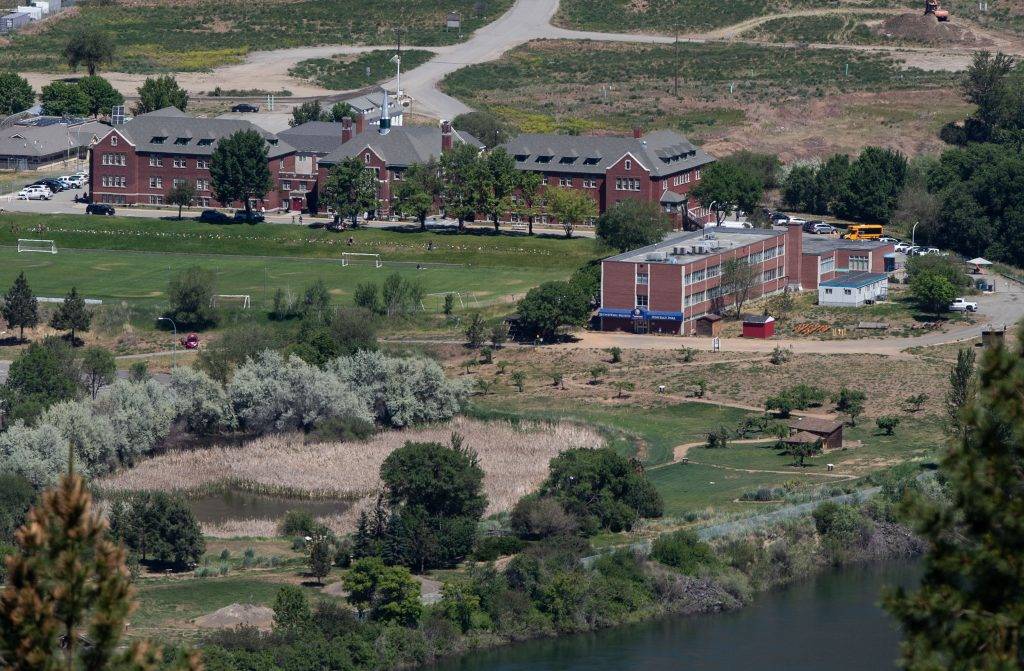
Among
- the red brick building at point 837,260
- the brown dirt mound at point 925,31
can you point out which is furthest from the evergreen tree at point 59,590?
the brown dirt mound at point 925,31

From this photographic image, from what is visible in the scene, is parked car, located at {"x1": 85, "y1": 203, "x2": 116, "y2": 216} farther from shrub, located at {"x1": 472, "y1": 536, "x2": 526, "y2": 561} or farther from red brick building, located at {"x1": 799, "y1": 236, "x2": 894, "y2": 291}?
shrub, located at {"x1": 472, "y1": 536, "x2": 526, "y2": 561}

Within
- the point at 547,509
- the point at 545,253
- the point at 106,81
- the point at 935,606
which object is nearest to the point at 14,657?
the point at 935,606

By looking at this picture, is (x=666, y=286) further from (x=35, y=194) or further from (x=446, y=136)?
(x=35, y=194)

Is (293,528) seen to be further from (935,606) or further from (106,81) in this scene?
(106,81)

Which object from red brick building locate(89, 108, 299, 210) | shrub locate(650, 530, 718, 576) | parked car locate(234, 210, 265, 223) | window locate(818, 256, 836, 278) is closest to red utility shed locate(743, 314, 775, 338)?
window locate(818, 256, 836, 278)

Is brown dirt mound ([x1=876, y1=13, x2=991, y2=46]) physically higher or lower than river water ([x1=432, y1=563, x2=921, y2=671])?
higher

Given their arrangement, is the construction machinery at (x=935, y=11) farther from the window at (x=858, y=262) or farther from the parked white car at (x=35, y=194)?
the parked white car at (x=35, y=194)

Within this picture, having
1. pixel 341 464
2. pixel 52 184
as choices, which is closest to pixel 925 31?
pixel 52 184
